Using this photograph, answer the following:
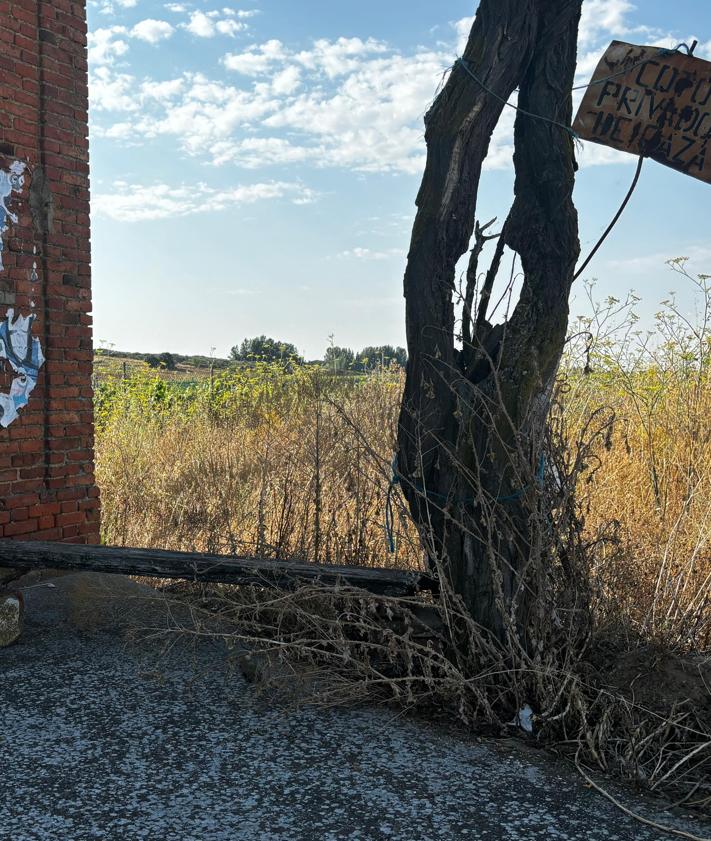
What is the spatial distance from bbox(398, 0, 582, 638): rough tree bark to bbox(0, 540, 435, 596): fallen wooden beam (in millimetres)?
314

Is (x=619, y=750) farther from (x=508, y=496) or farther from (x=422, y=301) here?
(x=422, y=301)

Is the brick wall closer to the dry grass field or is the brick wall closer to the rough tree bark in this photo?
the dry grass field

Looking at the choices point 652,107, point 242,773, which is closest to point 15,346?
point 242,773

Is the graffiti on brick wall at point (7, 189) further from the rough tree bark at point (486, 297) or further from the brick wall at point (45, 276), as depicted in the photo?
the rough tree bark at point (486, 297)

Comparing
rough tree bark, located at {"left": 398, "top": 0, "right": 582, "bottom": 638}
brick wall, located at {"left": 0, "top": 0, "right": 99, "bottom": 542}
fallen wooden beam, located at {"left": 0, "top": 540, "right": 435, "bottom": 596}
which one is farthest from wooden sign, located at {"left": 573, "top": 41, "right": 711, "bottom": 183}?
brick wall, located at {"left": 0, "top": 0, "right": 99, "bottom": 542}

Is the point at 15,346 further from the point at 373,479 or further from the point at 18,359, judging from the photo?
the point at 373,479

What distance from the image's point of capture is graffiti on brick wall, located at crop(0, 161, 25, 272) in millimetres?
5695

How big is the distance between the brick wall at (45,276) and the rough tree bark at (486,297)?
3.04 m

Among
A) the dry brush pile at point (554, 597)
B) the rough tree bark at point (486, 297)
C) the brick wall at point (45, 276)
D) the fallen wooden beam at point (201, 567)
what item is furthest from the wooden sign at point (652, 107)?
the brick wall at point (45, 276)

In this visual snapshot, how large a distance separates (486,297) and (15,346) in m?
3.49

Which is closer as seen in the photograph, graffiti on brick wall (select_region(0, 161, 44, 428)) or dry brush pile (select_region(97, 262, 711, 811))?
dry brush pile (select_region(97, 262, 711, 811))

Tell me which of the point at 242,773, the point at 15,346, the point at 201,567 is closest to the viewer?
the point at 242,773

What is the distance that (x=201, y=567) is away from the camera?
4641mm

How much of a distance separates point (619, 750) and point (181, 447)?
6582 mm
